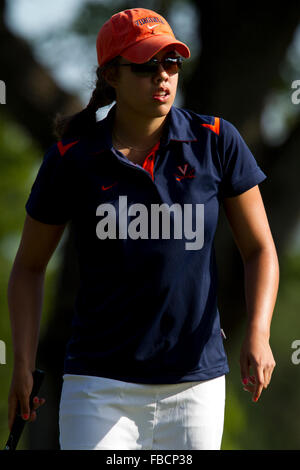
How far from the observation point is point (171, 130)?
3.24 m

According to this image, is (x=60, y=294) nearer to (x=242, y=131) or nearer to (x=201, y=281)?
(x=242, y=131)

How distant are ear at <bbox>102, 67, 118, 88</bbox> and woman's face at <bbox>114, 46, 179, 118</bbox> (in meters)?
0.08

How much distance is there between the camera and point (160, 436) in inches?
123

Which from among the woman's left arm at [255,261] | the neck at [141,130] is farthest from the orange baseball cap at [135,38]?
the woman's left arm at [255,261]

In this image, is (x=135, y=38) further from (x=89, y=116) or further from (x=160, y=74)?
(x=89, y=116)

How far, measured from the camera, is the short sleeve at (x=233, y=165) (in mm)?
3223

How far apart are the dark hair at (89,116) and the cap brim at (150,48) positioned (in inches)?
7.4

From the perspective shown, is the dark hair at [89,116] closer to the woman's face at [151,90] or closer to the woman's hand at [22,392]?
the woman's face at [151,90]

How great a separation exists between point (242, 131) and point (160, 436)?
5523 mm

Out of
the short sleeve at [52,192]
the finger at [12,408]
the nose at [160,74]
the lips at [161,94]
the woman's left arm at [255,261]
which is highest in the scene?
the nose at [160,74]

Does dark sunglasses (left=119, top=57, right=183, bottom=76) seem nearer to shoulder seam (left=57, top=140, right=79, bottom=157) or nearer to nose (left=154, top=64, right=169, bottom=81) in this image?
nose (left=154, top=64, right=169, bottom=81)

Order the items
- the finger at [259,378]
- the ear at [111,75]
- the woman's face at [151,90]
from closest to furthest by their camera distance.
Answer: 1. the finger at [259,378]
2. the woman's face at [151,90]
3. the ear at [111,75]

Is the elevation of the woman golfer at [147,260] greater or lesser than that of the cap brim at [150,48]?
lesser

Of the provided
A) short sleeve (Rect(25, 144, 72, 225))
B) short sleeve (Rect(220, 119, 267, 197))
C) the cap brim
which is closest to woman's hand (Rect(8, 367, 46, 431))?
short sleeve (Rect(25, 144, 72, 225))
